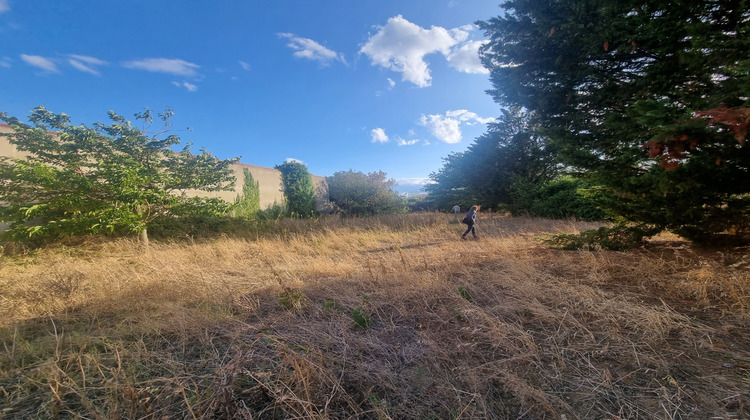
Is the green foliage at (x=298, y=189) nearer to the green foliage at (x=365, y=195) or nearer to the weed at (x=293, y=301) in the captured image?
the green foliage at (x=365, y=195)

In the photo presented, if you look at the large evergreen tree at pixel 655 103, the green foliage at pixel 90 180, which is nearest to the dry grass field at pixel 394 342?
the large evergreen tree at pixel 655 103

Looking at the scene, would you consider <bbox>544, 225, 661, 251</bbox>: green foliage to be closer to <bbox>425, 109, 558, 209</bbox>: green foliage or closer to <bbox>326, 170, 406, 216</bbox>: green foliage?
<bbox>326, 170, 406, 216</bbox>: green foliage

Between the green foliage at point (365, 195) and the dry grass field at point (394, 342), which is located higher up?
the green foliage at point (365, 195)

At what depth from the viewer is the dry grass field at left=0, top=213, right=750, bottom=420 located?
1.40m

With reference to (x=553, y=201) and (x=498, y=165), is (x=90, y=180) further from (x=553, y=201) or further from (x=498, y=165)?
(x=498, y=165)

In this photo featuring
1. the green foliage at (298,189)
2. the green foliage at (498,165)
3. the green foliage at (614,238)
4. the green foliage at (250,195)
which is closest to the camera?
the green foliage at (614,238)

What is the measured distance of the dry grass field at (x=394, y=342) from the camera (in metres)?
1.40

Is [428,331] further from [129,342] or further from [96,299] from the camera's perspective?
[96,299]

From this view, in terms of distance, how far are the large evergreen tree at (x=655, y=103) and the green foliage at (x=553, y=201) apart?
269 inches

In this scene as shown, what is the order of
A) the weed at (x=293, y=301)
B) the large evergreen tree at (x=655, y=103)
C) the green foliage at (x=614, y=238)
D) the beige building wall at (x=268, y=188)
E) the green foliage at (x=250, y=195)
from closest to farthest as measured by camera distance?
1. the large evergreen tree at (x=655, y=103)
2. the weed at (x=293, y=301)
3. the green foliage at (x=614, y=238)
4. the green foliage at (x=250, y=195)
5. the beige building wall at (x=268, y=188)

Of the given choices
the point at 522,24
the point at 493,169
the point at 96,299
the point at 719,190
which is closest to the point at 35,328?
the point at 96,299

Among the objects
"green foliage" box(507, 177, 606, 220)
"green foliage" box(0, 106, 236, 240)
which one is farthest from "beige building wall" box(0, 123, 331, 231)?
"green foliage" box(507, 177, 606, 220)

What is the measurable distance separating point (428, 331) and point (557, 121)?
16.6ft

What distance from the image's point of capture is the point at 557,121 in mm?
4719
